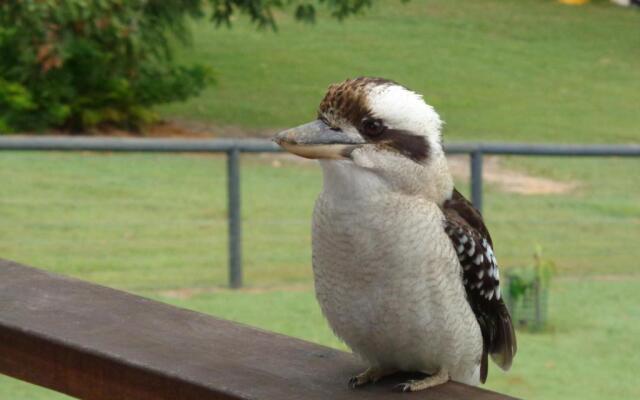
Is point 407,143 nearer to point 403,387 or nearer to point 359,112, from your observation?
point 359,112

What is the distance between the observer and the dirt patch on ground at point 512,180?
512 inches

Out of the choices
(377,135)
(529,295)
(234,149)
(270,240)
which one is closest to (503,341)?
(377,135)

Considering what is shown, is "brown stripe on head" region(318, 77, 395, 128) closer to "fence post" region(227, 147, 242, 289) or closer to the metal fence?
the metal fence

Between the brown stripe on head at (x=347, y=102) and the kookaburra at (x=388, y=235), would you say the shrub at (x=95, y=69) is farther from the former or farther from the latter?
the brown stripe on head at (x=347, y=102)

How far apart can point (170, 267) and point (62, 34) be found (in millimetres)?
4600

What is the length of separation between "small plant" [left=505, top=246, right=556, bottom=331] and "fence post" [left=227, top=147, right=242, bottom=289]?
1.89 metres

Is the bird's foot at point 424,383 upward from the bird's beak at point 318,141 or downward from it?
downward

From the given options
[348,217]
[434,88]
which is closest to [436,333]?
[348,217]

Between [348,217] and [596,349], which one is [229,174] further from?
[348,217]

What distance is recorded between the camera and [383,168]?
2498 mm

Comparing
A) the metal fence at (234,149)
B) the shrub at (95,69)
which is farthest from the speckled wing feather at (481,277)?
the shrub at (95,69)

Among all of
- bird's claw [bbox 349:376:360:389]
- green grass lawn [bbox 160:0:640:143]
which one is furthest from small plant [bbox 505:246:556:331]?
green grass lawn [bbox 160:0:640:143]

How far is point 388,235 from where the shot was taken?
2.50 metres

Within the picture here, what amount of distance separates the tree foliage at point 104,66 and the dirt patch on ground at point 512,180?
1.96 meters
